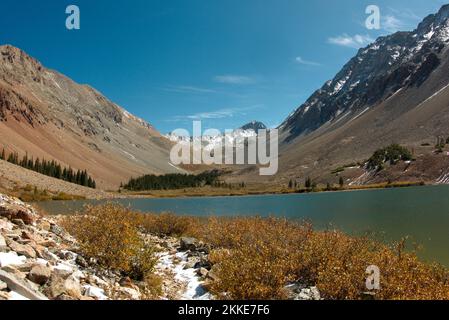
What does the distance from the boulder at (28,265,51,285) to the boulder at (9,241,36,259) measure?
6.87 ft

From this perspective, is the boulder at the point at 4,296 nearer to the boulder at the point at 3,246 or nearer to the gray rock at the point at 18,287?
the gray rock at the point at 18,287

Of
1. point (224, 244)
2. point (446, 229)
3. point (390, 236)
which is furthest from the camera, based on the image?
point (446, 229)

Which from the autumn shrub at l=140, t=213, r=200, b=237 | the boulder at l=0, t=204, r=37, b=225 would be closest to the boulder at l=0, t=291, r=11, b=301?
the boulder at l=0, t=204, r=37, b=225

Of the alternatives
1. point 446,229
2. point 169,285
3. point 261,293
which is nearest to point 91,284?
point 169,285

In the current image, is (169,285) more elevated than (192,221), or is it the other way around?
(192,221)

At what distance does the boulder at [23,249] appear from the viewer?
13.3m

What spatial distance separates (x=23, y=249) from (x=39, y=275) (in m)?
2.65

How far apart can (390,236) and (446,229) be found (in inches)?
277

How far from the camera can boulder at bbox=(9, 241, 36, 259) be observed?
13.3 meters

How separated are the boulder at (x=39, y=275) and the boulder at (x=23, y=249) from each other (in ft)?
6.87

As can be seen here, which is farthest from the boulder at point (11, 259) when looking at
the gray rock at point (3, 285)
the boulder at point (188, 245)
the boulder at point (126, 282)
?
the boulder at point (188, 245)

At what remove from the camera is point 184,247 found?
83.9 ft

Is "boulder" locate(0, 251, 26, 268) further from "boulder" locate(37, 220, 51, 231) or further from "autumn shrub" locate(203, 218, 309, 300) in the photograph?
"boulder" locate(37, 220, 51, 231)
